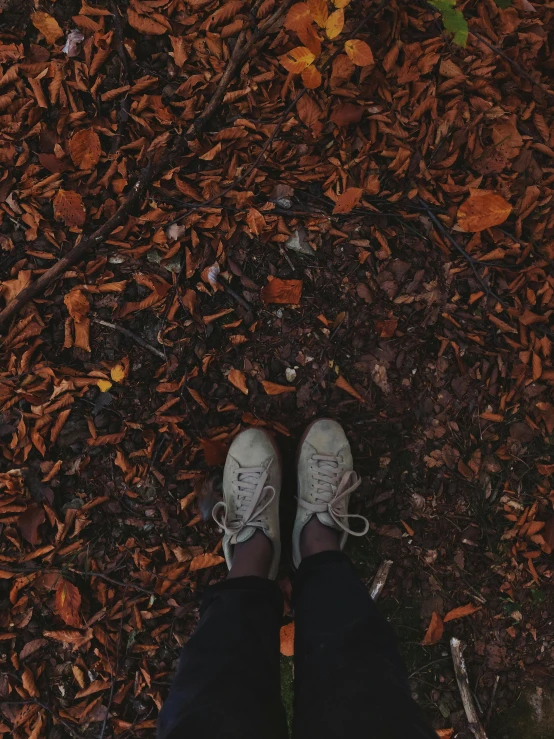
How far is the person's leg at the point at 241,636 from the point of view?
1334 millimetres

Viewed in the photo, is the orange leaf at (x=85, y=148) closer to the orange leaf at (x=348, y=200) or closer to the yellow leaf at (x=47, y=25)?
the yellow leaf at (x=47, y=25)

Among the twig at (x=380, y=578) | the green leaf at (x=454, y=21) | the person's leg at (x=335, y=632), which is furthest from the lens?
the twig at (x=380, y=578)

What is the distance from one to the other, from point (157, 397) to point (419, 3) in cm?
196

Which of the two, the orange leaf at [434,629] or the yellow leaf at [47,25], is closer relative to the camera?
the yellow leaf at [47,25]

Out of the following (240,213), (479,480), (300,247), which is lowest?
(479,480)

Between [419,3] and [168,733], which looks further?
[419,3]

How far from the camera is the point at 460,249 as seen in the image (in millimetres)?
2098

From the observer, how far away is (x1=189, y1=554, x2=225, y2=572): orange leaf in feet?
6.67

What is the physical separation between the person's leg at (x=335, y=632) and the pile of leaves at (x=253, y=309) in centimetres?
17

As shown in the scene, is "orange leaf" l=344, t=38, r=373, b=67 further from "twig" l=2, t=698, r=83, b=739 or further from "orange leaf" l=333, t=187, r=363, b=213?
"twig" l=2, t=698, r=83, b=739

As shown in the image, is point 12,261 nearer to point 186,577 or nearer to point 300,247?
point 300,247

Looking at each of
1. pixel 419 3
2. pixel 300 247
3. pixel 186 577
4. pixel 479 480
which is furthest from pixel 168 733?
pixel 419 3

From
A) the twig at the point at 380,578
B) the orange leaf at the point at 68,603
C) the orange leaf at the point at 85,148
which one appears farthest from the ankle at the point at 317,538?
the orange leaf at the point at 85,148

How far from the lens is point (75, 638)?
1.98 m
